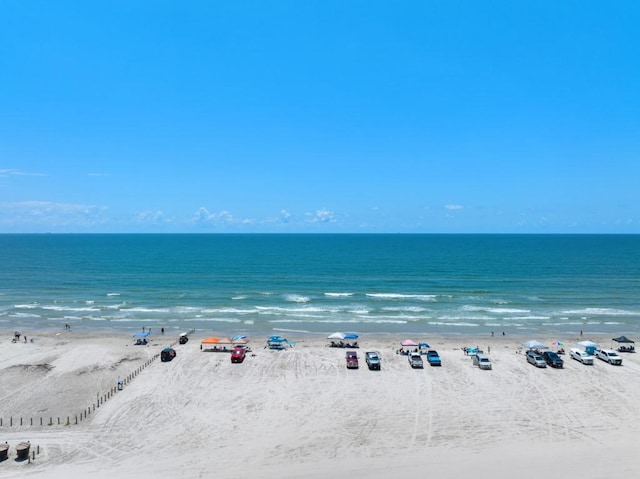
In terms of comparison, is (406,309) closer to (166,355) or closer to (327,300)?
(327,300)

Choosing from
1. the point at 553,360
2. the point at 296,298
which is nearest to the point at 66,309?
the point at 296,298

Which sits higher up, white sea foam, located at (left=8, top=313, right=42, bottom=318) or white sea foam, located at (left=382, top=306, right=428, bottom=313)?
white sea foam, located at (left=382, top=306, right=428, bottom=313)

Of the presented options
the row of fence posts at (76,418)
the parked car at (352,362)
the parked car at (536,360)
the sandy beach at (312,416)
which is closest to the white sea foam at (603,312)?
the sandy beach at (312,416)

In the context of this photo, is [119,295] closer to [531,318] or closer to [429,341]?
[429,341]

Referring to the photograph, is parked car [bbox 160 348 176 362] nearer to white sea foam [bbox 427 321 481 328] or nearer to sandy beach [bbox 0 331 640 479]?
sandy beach [bbox 0 331 640 479]

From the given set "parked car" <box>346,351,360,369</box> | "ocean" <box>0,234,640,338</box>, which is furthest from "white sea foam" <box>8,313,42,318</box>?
"parked car" <box>346,351,360,369</box>

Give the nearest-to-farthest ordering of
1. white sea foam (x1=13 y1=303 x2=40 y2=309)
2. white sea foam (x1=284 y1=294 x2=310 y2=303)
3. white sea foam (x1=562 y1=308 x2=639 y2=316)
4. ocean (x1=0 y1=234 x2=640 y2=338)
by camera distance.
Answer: ocean (x1=0 y1=234 x2=640 y2=338) < white sea foam (x1=562 y1=308 x2=639 y2=316) < white sea foam (x1=13 y1=303 x2=40 y2=309) < white sea foam (x1=284 y1=294 x2=310 y2=303)

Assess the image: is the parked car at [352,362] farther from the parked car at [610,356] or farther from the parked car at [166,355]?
the parked car at [610,356]
